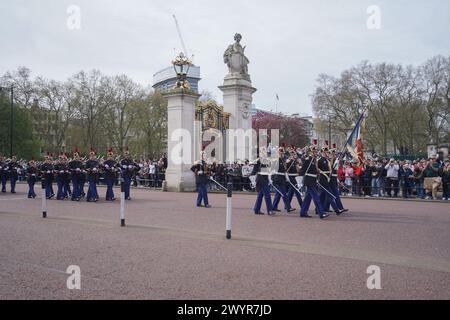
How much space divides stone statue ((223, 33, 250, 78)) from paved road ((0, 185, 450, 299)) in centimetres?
1370

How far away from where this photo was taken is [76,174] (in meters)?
18.0

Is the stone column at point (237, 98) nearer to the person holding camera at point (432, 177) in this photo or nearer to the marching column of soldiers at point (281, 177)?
the marching column of soldiers at point (281, 177)

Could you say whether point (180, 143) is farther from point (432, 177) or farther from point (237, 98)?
point (432, 177)

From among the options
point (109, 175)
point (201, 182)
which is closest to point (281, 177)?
point (201, 182)

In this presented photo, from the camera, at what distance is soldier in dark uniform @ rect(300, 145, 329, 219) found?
12.2 m

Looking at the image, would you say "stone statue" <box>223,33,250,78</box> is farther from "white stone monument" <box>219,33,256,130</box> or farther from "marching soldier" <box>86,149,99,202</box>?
"marching soldier" <box>86,149,99,202</box>

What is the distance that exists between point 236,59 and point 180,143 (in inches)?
242

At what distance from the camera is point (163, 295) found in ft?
16.9

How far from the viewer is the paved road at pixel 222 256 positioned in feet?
17.7

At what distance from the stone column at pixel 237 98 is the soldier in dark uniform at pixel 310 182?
11754 millimetres

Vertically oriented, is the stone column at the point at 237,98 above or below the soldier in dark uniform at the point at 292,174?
above

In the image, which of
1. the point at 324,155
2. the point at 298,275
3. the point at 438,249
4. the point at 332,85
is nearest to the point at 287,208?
the point at 324,155

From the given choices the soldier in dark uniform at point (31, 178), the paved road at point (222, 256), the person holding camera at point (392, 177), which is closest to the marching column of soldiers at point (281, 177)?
the paved road at point (222, 256)

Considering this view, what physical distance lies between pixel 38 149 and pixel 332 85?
40.8 metres
